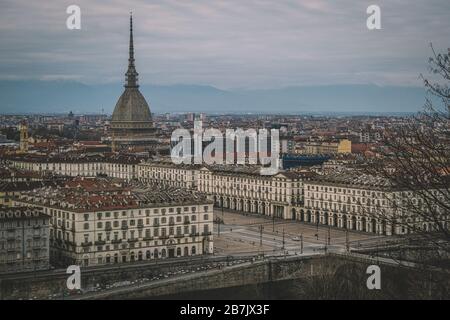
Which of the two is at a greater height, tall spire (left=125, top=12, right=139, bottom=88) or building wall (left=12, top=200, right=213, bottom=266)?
tall spire (left=125, top=12, right=139, bottom=88)

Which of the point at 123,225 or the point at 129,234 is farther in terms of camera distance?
the point at 129,234

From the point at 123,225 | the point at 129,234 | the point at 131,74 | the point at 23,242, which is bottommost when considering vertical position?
the point at 129,234

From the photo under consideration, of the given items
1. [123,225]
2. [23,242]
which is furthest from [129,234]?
[23,242]

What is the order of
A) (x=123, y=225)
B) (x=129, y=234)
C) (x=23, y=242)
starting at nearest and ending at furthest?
(x=23, y=242), (x=123, y=225), (x=129, y=234)

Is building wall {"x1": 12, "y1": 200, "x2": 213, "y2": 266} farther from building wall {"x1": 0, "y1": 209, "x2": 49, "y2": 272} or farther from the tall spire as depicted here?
the tall spire

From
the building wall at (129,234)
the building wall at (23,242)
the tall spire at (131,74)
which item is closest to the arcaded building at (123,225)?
the building wall at (129,234)

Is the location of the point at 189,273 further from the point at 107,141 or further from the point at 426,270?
the point at 107,141

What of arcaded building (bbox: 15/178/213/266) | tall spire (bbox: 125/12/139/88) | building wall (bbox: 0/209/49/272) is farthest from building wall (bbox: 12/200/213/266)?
tall spire (bbox: 125/12/139/88)

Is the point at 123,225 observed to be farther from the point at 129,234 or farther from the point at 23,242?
the point at 23,242

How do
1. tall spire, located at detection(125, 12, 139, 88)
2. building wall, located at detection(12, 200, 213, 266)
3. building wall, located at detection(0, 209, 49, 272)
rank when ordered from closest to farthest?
1. building wall, located at detection(0, 209, 49, 272)
2. building wall, located at detection(12, 200, 213, 266)
3. tall spire, located at detection(125, 12, 139, 88)

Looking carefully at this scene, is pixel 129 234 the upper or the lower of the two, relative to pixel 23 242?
lower

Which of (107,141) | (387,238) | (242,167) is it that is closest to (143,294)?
(387,238)
